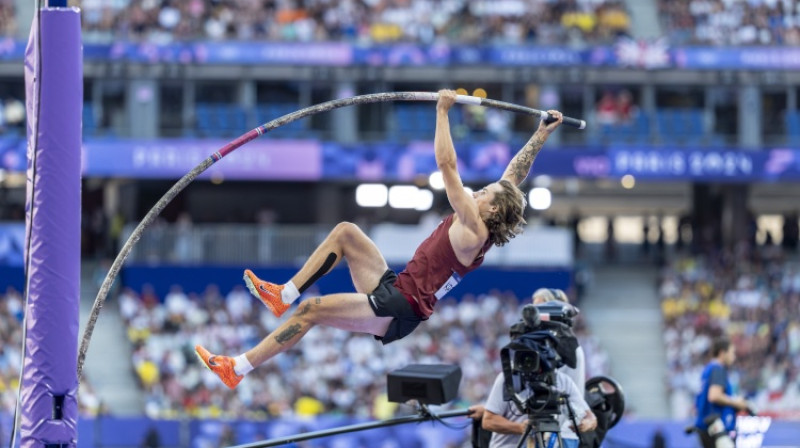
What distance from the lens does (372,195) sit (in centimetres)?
3272

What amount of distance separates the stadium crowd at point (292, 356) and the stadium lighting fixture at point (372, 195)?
223 inches

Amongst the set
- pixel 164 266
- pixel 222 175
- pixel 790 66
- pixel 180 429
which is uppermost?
pixel 790 66

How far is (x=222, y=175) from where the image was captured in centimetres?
→ 3125

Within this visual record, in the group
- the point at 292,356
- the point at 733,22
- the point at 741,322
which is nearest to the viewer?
the point at 292,356

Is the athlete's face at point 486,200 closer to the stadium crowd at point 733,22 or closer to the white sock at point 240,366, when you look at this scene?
the white sock at point 240,366

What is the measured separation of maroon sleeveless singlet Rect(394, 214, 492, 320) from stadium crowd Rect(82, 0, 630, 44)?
72.4ft

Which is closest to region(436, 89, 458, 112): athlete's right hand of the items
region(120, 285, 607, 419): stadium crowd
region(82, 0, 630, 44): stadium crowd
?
region(120, 285, 607, 419): stadium crowd

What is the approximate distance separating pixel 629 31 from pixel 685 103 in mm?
2230

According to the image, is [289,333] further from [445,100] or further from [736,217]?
[736,217]

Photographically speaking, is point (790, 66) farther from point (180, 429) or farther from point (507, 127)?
point (180, 429)

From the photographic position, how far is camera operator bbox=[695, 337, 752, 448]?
10953mm

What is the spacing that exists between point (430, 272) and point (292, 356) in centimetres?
1644

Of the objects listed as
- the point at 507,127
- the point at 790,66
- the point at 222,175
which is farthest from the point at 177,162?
the point at 790,66

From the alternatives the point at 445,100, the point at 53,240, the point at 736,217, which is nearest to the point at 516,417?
the point at 445,100
